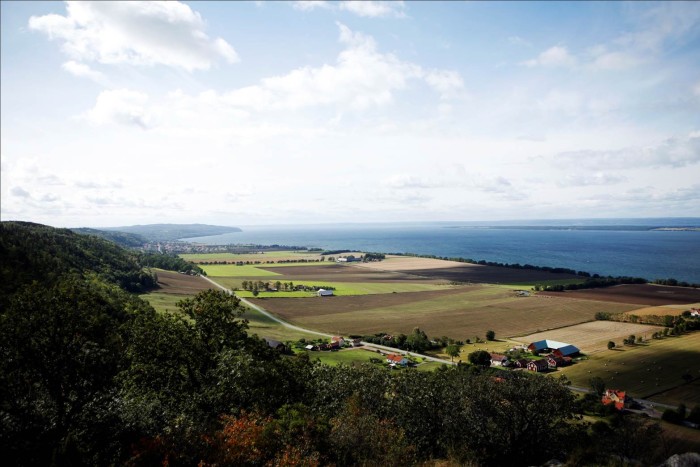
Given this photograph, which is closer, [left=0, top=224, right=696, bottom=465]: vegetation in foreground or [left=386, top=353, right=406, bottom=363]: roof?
[left=0, top=224, right=696, bottom=465]: vegetation in foreground

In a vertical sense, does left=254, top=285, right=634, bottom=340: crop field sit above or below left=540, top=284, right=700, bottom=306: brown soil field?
below

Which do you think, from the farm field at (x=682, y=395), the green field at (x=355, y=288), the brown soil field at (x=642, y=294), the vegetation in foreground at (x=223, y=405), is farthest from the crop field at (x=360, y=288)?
the vegetation in foreground at (x=223, y=405)

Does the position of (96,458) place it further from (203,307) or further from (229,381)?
(203,307)

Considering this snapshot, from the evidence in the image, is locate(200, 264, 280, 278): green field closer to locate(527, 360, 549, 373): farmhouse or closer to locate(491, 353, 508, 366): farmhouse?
locate(491, 353, 508, 366): farmhouse

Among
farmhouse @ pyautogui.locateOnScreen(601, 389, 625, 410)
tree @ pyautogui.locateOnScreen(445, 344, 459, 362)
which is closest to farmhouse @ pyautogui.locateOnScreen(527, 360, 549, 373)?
tree @ pyautogui.locateOnScreen(445, 344, 459, 362)

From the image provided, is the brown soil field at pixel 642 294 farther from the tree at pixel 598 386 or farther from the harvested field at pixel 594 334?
the tree at pixel 598 386

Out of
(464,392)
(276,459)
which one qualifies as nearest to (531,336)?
(464,392)

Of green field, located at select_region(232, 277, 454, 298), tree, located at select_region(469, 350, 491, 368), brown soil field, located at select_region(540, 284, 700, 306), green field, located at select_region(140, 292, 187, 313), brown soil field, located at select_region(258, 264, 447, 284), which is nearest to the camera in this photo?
tree, located at select_region(469, 350, 491, 368)
